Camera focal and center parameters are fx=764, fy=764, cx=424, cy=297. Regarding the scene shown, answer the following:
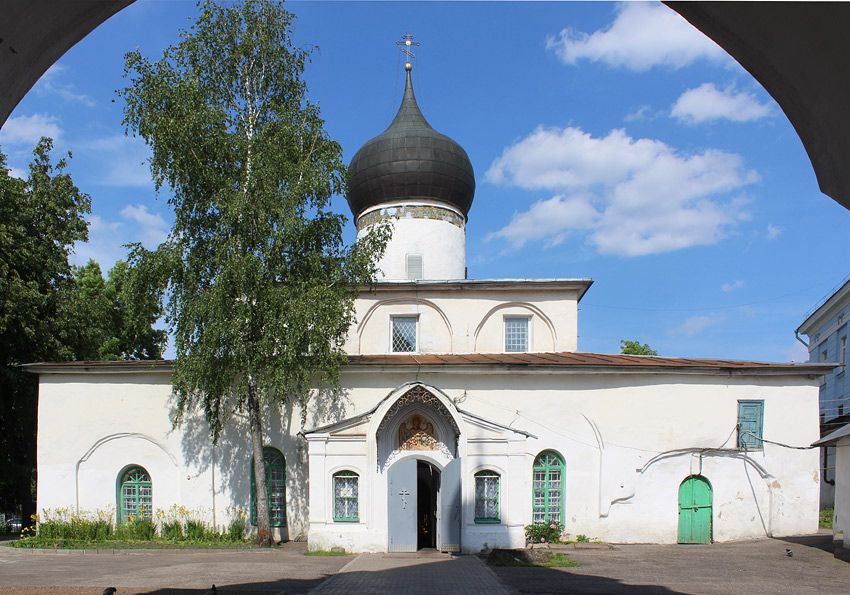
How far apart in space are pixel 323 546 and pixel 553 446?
610 centimetres

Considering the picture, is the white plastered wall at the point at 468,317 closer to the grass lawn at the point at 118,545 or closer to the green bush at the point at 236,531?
the green bush at the point at 236,531

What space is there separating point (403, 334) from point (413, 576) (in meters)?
9.61

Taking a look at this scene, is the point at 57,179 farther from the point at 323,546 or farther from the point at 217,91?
the point at 323,546

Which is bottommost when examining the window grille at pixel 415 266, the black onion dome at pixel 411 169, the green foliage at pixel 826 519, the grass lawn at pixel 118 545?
the green foliage at pixel 826 519

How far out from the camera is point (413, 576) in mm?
13359

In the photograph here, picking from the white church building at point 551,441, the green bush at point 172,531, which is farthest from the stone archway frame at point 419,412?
the green bush at point 172,531

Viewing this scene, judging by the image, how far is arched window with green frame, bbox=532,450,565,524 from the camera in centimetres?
1875

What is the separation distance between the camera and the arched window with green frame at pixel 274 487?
1895 cm

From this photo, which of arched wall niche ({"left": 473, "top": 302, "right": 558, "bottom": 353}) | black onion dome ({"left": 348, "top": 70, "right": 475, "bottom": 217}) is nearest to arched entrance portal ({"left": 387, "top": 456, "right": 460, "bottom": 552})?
arched wall niche ({"left": 473, "top": 302, "right": 558, "bottom": 353})

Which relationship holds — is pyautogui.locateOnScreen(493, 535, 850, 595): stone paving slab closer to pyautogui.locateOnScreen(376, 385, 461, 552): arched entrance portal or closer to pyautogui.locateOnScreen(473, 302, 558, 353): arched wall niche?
pyautogui.locateOnScreen(376, 385, 461, 552): arched entrance portal

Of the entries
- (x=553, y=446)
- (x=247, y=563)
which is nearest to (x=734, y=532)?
(x=553, y=446)

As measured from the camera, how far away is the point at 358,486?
56.5 ft

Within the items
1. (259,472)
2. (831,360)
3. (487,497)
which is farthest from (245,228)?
(831,360)

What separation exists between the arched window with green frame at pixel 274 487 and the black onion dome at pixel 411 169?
902cm
